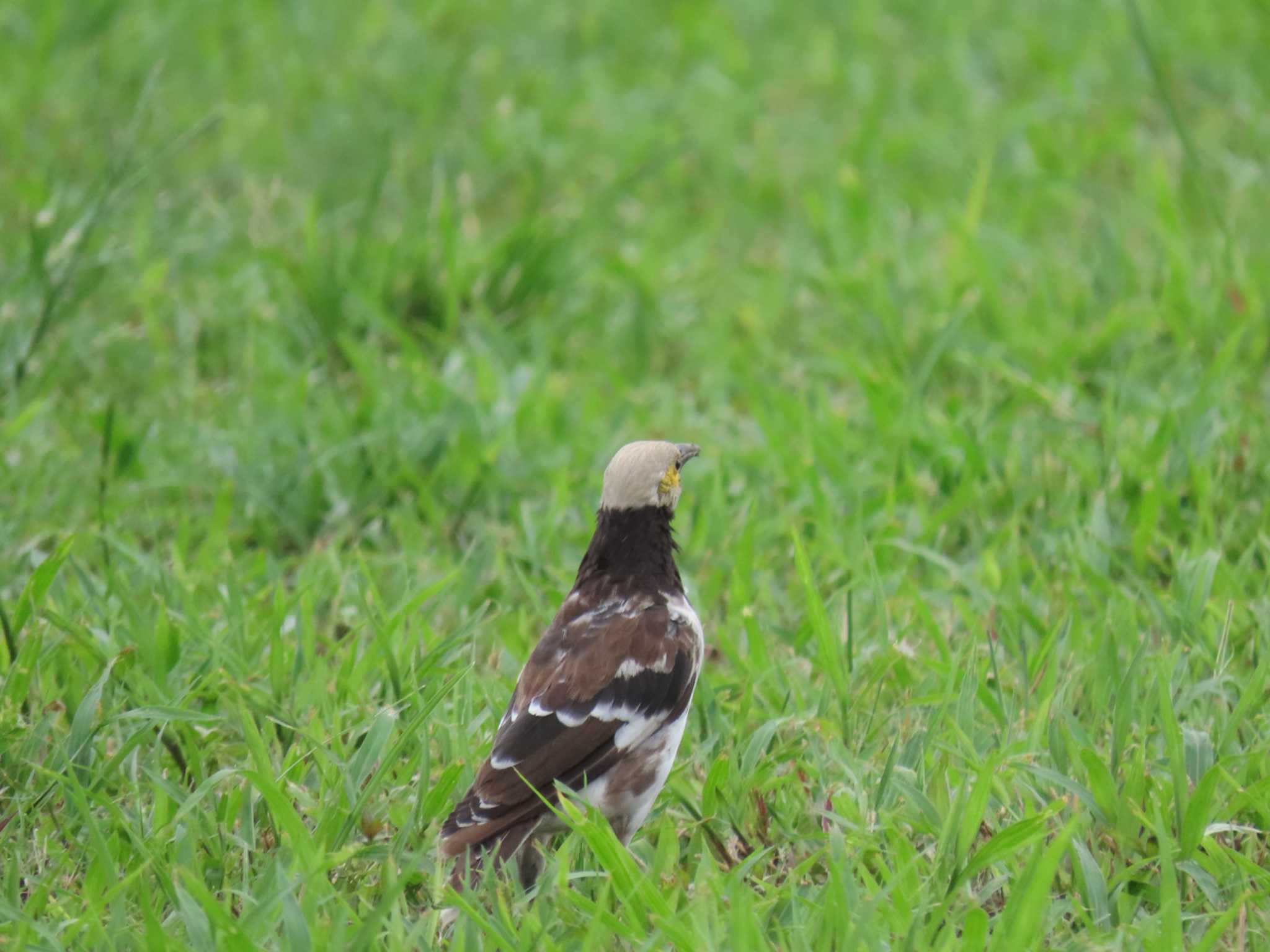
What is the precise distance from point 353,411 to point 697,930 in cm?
304

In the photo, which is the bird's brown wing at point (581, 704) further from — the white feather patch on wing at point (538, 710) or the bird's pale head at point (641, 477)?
the bird's pale head at point (641, 477)

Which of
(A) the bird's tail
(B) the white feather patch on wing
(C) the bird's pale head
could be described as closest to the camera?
(A) the bird's tail

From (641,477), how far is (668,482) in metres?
→ 0.08

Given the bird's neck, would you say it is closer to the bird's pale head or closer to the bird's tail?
the bird's pale head

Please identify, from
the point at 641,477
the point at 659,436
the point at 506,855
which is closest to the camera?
the point at 506,855

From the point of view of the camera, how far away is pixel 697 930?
9.73 ft

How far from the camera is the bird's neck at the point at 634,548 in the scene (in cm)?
379

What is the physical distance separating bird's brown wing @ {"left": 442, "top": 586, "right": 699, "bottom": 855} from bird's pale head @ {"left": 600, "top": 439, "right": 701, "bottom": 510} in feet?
0.75

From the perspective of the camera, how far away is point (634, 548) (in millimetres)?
3787

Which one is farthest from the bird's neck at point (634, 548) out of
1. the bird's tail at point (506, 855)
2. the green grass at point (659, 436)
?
the bird's tail at point (506, 855)

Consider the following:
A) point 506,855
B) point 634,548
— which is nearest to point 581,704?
point 506,855

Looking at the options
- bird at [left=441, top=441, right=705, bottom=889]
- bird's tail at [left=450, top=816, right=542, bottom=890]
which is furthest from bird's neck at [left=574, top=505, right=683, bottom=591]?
bird's tail at [left=450, top=816, right=542, bottom=890]

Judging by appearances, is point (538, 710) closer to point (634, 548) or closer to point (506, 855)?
point (506, 855)

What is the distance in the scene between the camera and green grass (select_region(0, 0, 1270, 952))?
3.34 m
